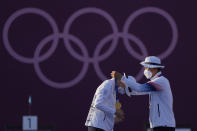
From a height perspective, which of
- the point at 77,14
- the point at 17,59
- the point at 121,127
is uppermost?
the point at 77,14

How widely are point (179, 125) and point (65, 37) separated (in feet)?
10.8

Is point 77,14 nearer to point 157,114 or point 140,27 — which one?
point 140,27

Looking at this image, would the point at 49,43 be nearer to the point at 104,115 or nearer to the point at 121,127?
the point at 121,127

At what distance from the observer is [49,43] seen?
12.1 meters

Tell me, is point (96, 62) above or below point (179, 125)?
above

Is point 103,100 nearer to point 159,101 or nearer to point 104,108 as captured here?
point 104,108

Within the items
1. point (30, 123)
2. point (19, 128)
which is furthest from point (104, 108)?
point (19, 128)

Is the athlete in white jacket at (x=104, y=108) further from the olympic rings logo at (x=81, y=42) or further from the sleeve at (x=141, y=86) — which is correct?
the olympic rings logo at (x=81, y=42)

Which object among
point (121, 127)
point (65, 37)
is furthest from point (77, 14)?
point (121, 127)

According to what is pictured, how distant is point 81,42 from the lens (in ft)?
40.2

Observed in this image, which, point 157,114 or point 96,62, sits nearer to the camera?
point 157,114

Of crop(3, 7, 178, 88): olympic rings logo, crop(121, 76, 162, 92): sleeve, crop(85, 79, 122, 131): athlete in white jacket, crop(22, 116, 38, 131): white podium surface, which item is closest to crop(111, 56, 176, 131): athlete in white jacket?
crop(121, 76, 162, 92): sleeve

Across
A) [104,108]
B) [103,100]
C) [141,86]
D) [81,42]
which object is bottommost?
[104,108]

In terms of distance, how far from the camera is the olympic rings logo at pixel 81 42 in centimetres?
1212
